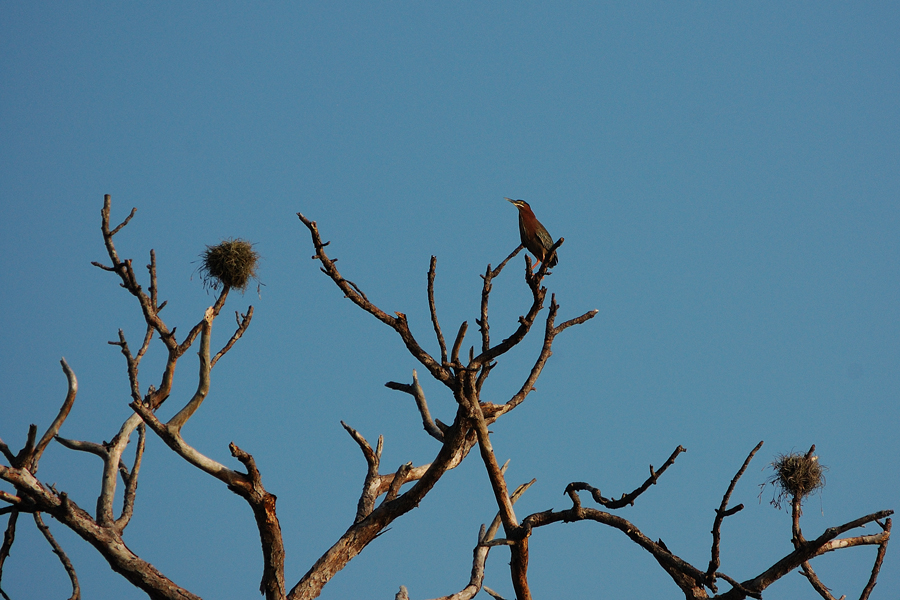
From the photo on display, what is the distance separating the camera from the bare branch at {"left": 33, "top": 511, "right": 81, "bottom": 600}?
7.38 meters

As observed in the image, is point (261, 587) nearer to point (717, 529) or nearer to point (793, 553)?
point (717, 529)

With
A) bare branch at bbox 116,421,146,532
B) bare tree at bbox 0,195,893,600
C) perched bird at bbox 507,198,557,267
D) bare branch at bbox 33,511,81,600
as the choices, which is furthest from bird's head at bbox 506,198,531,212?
bare branch at bbox 33,511,81,600

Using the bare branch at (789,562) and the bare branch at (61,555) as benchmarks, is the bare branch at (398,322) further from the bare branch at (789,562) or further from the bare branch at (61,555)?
the bare branch at (61,555)

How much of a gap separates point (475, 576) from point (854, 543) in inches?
141

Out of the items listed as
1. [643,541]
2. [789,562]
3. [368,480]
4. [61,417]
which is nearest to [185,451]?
[61,417]

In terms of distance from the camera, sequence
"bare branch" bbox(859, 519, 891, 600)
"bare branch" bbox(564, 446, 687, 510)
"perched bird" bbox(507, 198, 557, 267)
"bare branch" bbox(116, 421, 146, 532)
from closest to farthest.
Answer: "bare branch" bbox(564, 446, 687, 510) < "bare branch" bbox(859, 519, 891, 600) < "bare branch" bbox(116, 421, 146, 532) < "perched bird" bbox(507, 198, 557, 267)

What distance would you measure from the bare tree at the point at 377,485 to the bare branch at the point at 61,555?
14mm

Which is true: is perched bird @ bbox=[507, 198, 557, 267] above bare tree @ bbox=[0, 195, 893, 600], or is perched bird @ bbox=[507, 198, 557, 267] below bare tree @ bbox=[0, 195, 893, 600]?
above

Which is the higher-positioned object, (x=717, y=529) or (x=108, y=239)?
(x=108, y=239)

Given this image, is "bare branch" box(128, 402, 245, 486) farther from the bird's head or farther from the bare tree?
the bird's head

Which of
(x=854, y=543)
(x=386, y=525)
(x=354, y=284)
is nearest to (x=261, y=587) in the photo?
(x=386, y=525)

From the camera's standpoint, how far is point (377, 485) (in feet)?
23.8

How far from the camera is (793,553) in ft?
17.3

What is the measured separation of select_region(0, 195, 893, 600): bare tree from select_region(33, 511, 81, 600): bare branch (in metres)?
0.01
